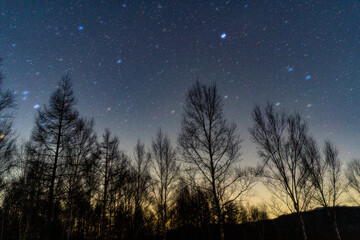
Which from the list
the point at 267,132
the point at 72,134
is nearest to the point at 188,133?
the point at 267,132

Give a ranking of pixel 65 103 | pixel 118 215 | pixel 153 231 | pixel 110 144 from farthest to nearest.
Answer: pixel 153 231 < pixel 110 144 < pixel 118 215 < pixel 65 103

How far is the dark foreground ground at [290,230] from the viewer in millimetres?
29281

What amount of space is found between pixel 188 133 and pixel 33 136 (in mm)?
8536

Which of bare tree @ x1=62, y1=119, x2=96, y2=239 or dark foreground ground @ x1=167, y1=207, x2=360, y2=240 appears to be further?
dark foreground ground @ x1=167, y1=207, x2=360, y2=240

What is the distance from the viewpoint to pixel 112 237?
13508mm

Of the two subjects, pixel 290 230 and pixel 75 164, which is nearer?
pixel 75 164

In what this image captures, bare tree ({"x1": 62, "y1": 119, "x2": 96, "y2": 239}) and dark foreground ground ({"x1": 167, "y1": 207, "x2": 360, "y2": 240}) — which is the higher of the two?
bare tree ({"x1": 62, "y1": 119, "x2": 96, "y2": 239})

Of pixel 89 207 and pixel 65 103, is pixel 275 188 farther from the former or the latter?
pixel 89 207

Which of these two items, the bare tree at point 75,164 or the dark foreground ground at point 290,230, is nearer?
the bare tree at point 75,164

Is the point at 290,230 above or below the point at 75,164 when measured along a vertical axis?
below

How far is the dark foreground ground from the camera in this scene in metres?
29.3

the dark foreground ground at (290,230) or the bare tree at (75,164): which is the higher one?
the bare tree at (75,164)

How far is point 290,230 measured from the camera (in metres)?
45.0

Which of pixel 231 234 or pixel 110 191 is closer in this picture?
pixel 110 191
